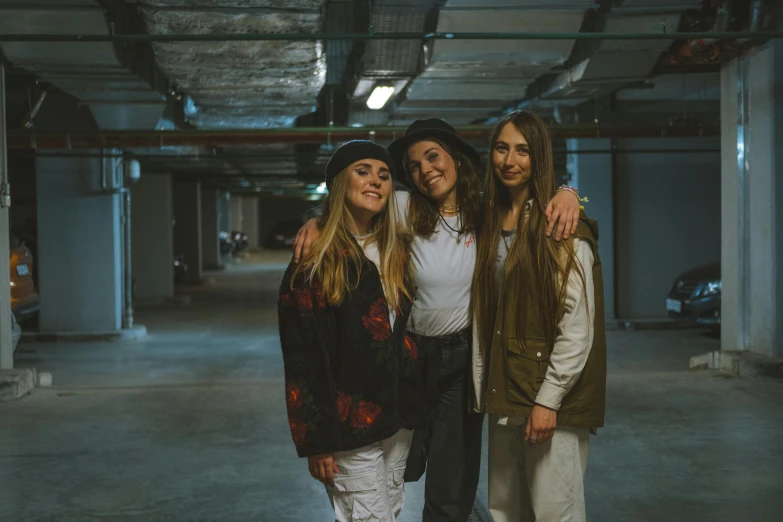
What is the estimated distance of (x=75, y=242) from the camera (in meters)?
11.1

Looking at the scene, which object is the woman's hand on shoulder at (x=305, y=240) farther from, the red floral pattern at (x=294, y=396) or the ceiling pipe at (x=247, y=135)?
the ceiling pipe at (x=247, y=135)

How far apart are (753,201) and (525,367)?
214 inches

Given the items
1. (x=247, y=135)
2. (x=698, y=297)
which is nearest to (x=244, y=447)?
(x=247, y=135)

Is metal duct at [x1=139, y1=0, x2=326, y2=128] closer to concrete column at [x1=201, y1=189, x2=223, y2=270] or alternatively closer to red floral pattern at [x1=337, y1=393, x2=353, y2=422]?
red floral pattern at [x1=337, y1=393, x2=353, y2=422]

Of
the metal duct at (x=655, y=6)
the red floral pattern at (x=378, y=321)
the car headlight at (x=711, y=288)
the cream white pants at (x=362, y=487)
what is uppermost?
the metal duct at (x=655, y=6)

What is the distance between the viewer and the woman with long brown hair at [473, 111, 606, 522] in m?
2.68

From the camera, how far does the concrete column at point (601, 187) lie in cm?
1135

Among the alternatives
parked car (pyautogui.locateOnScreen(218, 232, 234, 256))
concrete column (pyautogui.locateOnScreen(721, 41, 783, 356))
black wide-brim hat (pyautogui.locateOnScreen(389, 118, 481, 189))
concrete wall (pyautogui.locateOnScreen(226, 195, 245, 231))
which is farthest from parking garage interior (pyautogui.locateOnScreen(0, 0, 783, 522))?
concrete wall (pyautogui.locateOnScreen(226, 195, 245, 231))

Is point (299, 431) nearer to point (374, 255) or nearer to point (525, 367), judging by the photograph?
point (374, 255)

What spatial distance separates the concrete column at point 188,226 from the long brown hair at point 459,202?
18.4 m

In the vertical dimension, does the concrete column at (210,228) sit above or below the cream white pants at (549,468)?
above

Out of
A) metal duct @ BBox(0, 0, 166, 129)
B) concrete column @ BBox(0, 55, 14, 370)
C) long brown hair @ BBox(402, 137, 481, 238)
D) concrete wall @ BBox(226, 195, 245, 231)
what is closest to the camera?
long brown hair @ BBox(402, 137, 481, 238)

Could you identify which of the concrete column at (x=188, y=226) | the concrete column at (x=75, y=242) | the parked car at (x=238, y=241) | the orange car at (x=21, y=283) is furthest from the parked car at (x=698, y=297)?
the parked car at (x=238, y=241)

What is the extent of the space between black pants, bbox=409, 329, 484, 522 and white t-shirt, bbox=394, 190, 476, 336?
0.15ft
